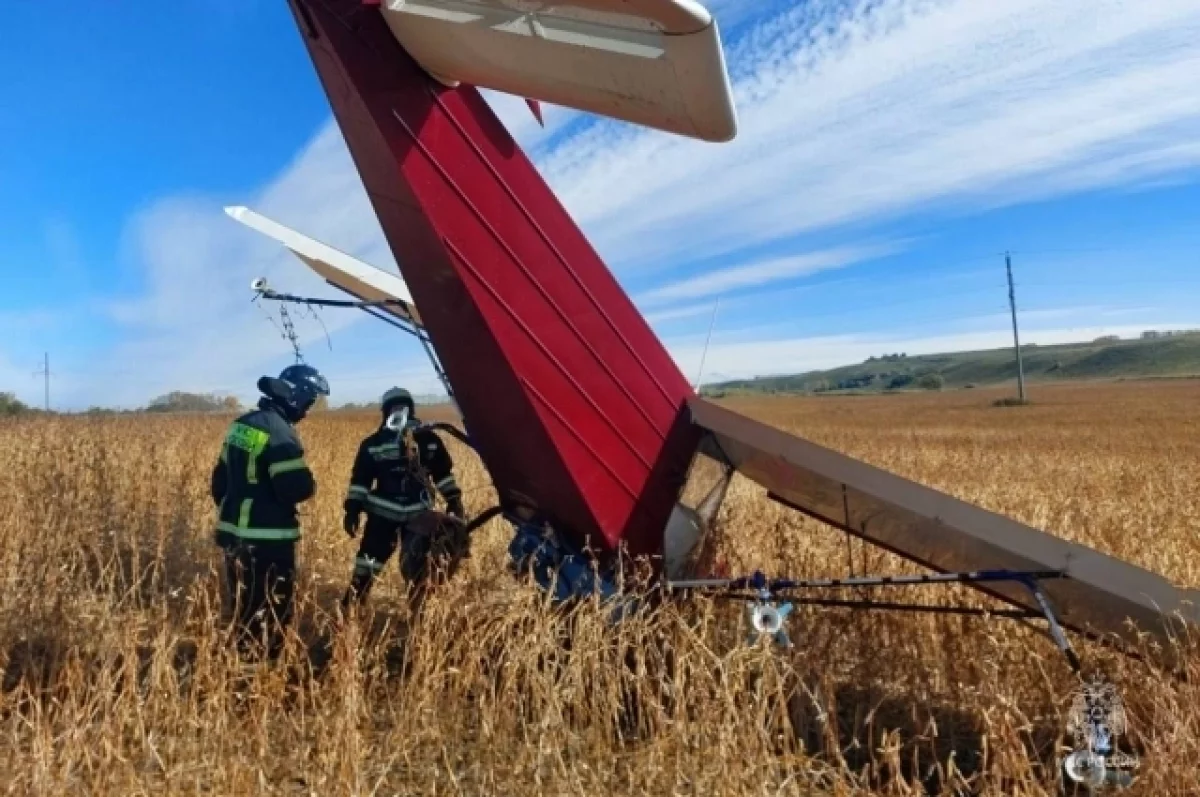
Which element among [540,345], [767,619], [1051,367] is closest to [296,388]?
[540,345]

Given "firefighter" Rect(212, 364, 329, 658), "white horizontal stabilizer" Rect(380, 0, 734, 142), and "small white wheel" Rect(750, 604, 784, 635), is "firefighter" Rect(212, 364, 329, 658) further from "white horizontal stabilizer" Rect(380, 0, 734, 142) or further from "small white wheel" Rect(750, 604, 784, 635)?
"small white wheel" Rect(750, 604, 784, 635)

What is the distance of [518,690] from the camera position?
4.08 m

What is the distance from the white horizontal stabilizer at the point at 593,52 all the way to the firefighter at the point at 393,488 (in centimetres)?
273

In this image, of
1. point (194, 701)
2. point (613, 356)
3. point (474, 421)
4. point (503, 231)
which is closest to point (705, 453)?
point (613, 356)

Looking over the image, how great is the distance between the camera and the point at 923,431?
31.3m

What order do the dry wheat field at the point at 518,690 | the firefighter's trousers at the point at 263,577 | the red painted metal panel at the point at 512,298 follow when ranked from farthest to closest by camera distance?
1. the firefighter's trousers at the point at 263,577
2. the red painted metal panel at the point at 512,298
3. the dry wheat field at the point at 518,690

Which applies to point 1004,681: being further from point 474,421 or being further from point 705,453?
point 474,421

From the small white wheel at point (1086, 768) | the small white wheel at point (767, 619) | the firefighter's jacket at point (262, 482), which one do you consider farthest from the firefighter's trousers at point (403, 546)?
the small white wheel at point (1086, 768)

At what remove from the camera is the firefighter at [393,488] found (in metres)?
5.51

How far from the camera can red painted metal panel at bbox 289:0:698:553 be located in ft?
11.6

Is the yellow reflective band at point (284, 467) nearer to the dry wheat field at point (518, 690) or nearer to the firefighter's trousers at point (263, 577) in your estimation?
the firefighter's trousers at point (263, 577)

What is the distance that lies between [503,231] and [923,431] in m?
30.2

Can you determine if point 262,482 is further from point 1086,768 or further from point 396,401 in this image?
point 1086,768

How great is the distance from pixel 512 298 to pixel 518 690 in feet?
6.10
